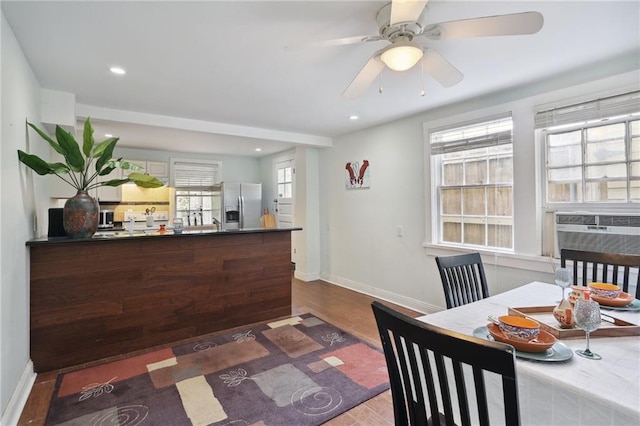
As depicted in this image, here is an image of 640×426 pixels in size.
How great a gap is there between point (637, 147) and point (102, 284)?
4.59m

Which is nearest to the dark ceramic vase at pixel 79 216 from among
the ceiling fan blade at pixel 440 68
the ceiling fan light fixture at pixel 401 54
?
the ceiling fan light fixture at pixel 401 54

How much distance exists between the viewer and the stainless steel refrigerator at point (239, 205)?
6273 millimetres

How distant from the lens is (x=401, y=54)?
1774mm

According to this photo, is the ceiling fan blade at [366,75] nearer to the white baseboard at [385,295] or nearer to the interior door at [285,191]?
the white baseboard at [385,295]

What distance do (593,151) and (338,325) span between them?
2.90 metres

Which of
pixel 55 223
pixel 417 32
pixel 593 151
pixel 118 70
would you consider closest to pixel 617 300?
pixel 593 151

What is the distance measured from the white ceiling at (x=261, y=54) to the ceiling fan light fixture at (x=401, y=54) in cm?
29

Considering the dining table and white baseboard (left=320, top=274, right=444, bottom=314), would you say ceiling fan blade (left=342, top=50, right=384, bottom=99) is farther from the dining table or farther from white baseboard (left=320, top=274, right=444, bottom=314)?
white baseboard (left=320, top=274, right=444, bottom=314)

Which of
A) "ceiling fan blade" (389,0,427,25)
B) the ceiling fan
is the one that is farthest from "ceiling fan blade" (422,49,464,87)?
"ceiling fan blade" (389,0,427,25)

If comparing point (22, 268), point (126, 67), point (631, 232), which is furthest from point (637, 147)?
point (22, 268)

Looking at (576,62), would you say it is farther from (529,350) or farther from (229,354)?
(229,354)

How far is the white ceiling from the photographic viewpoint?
1858 mm

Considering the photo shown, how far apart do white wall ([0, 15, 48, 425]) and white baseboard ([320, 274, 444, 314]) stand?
374 cm

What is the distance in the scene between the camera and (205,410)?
80.4 inches
